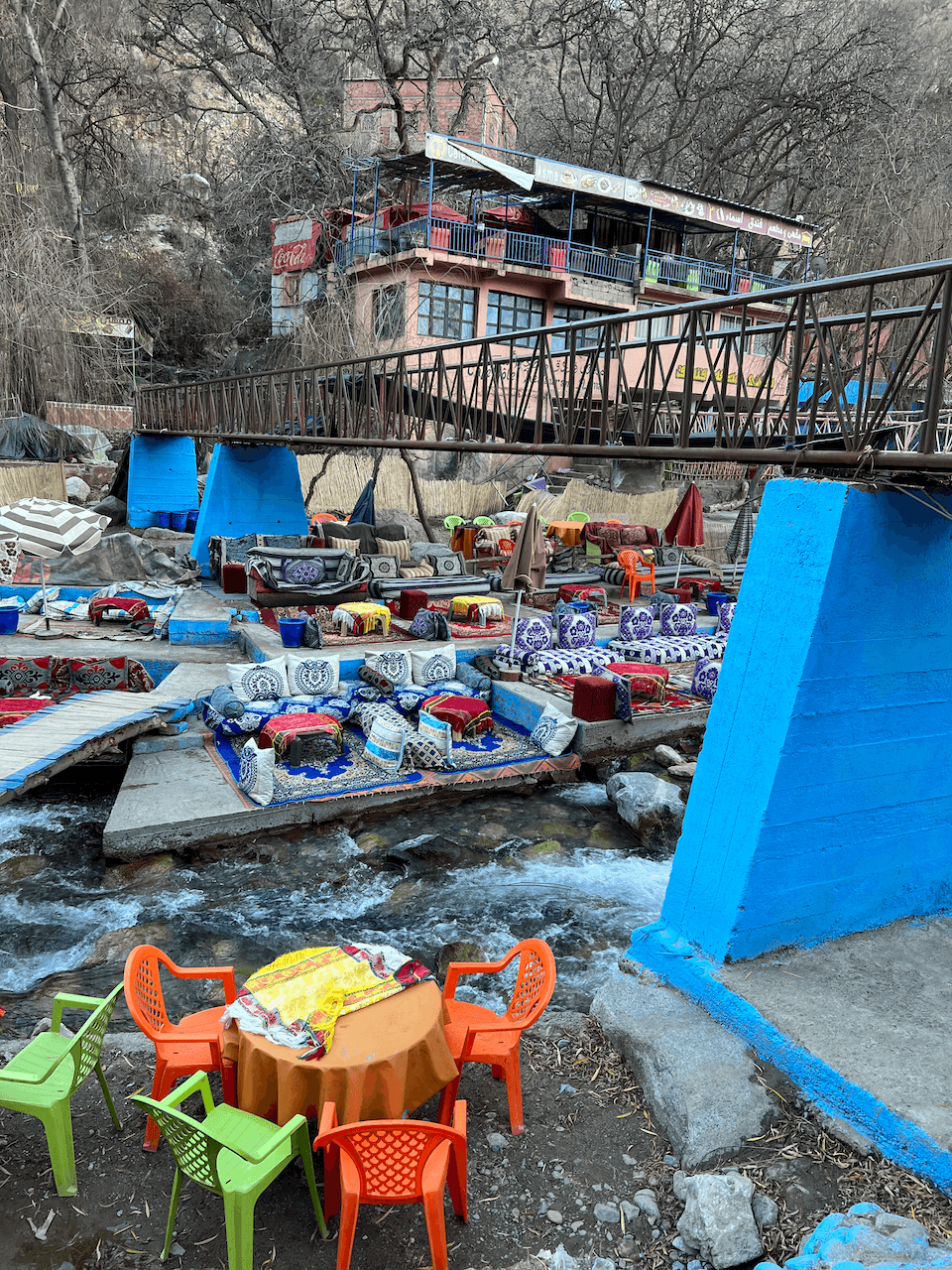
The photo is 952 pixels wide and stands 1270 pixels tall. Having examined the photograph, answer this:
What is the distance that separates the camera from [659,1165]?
13.3 feet

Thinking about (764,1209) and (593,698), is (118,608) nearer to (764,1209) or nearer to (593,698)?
(593,698)

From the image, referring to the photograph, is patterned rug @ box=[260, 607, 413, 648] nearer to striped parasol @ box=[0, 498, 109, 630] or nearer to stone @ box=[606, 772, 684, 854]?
striped parasol @ box=[0, 498, 109, 630]

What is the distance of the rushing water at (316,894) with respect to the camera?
22.9 ft

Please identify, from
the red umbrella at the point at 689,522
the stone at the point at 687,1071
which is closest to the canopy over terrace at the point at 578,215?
the red umbrella at the point at 689,522

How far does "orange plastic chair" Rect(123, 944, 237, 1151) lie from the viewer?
13.8 feet

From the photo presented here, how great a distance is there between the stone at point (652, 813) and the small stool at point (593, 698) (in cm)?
143

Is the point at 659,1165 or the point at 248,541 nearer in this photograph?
the point at 659,1165

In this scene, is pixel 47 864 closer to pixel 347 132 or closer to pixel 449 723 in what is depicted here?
pixel 449 723

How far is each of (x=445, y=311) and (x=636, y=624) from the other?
67.1 ft

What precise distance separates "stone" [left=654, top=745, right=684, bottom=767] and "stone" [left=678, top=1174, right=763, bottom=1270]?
7965mm

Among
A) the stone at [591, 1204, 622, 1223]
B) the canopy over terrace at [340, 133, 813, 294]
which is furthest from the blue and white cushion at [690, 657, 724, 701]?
the canopy over terrace at [340, 133, 813, 294]

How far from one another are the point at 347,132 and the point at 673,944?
40.0m

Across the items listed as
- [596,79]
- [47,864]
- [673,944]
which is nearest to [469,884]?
[673,944]

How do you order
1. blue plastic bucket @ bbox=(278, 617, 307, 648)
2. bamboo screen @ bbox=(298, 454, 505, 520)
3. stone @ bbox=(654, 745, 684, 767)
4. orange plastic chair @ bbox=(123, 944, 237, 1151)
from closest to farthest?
orange plastic chair @ bbox=(123, 944, 237, 1151)
stone @ bbox=(654, 745, 684, 767)
blue plastic bucket @ bbox=(278, 617, 307, 648)
bamboo screen @ bbox=(298, 454, 505, 520)
